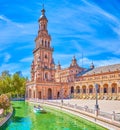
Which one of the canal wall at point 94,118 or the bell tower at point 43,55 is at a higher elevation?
the bell tower at point 43,55

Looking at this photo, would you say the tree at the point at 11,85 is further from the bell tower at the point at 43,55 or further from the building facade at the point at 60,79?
the bell tower at the point at 43,55

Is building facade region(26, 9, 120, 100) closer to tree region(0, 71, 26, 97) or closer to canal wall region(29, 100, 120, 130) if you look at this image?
tree region(0, 71, 26, 97)

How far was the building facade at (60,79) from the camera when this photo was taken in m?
66.2

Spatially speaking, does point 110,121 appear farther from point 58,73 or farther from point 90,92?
point 58,73

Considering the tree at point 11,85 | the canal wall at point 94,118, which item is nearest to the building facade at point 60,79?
the tree at point 11,85

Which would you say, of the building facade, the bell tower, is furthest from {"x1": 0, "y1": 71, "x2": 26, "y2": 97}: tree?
the bell tower

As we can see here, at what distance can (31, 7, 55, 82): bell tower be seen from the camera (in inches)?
3167

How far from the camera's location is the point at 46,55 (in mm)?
83312

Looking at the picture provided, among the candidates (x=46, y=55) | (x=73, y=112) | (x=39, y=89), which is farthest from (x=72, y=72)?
(x=73, y=112)

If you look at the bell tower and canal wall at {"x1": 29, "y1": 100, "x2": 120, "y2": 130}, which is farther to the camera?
the bell tower

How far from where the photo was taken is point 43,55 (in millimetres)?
82375

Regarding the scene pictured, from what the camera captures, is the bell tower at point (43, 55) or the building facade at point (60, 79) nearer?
the building facade at point (60, 79)

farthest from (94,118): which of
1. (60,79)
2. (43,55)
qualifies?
(43,55)

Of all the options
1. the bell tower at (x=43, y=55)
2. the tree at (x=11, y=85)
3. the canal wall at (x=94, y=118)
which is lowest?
the canal wall at (x=94, y=118)
